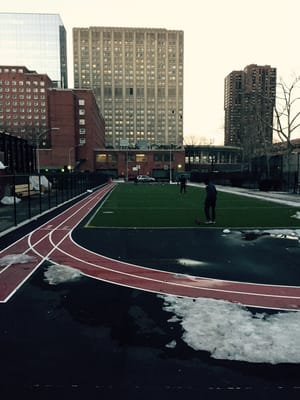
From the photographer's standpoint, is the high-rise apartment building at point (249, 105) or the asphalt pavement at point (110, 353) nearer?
the asphalt pavement at point (110, 353)

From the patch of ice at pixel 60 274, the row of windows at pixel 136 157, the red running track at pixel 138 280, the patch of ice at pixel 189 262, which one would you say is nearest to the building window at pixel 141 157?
the row of windows at pixel 136 157

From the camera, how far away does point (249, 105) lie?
2849 inches

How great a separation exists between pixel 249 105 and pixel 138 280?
7198 cm

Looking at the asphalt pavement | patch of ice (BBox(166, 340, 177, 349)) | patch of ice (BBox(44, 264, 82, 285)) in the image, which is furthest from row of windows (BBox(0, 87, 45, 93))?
patch of ice (BBox(166, 340, 177, 349))

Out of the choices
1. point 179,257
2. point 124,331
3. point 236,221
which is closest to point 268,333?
point 124,331

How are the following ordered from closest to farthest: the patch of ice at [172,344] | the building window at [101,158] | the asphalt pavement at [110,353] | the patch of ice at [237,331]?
1. the asphalt pavement at [110,353]
2. the patch of ice at [237,331]
3. the patch of ice at [172,344]
4. the building window at [101,158]

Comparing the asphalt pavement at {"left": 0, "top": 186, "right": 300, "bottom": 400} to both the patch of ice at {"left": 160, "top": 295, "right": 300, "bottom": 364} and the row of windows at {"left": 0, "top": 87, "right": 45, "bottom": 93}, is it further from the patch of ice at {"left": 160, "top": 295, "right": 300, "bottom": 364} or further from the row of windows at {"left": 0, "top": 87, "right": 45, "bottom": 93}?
the row of windows at {"left": 0, "top": 87, "right": 45, "bottom": 93}

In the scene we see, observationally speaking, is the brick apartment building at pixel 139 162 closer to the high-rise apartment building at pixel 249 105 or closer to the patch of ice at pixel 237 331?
the high-rise apartment building at pixel 249 105

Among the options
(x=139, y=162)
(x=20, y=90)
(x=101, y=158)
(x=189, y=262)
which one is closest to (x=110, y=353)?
(x=189, y=262)

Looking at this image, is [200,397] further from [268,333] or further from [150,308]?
[150,308]

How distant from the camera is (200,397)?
3.71m

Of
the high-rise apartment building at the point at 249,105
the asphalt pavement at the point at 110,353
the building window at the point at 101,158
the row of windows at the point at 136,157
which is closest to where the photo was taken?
the asphalt pavement at the point at 110,353

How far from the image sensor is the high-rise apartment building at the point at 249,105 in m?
74.2

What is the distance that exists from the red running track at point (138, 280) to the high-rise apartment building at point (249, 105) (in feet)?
207
